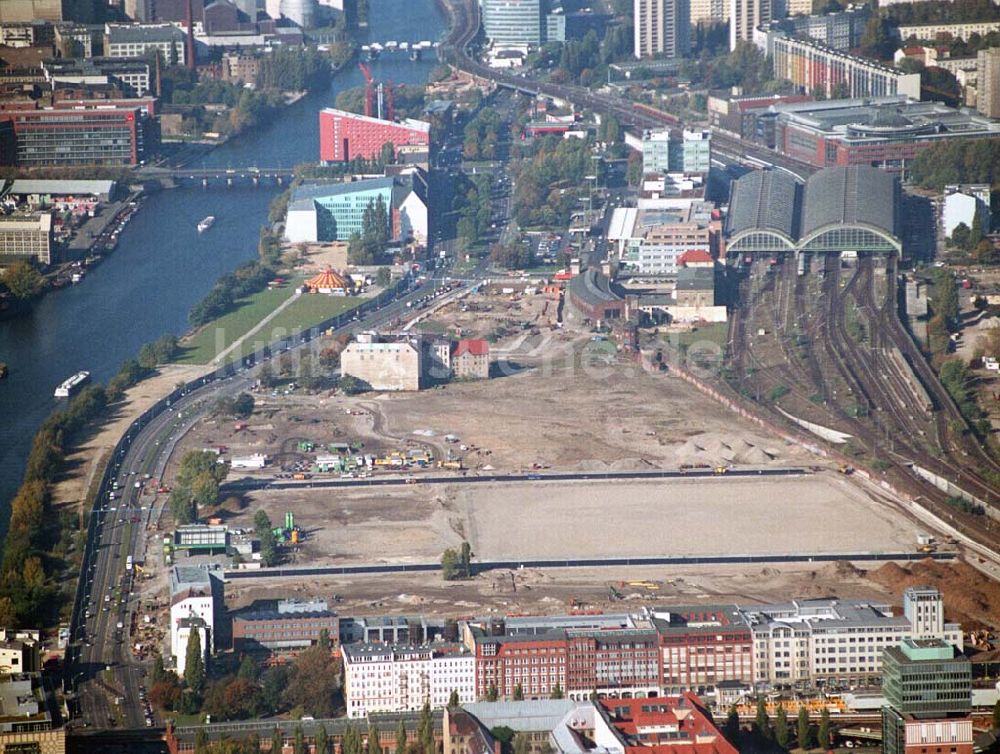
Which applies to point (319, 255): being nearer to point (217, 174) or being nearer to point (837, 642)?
point (217, 174)

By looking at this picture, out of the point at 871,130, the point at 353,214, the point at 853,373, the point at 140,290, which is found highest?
the point at 871,130

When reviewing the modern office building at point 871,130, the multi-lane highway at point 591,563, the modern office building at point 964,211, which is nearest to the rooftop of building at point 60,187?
the modern office building at point 871,130

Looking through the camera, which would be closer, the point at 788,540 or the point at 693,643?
the point at 693,643

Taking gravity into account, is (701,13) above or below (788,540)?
above

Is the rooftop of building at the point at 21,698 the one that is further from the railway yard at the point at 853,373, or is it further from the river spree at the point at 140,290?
the railway yard at the point at 853,373

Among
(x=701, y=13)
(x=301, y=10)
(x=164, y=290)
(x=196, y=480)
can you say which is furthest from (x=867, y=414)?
(x=301, y=10)

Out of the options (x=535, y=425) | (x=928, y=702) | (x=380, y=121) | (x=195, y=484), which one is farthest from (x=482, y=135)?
(x=928, y=702)

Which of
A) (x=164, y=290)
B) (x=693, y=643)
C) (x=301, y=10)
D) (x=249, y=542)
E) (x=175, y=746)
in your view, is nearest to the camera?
(x=175, y=746)

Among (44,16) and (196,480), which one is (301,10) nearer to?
(44,16)
